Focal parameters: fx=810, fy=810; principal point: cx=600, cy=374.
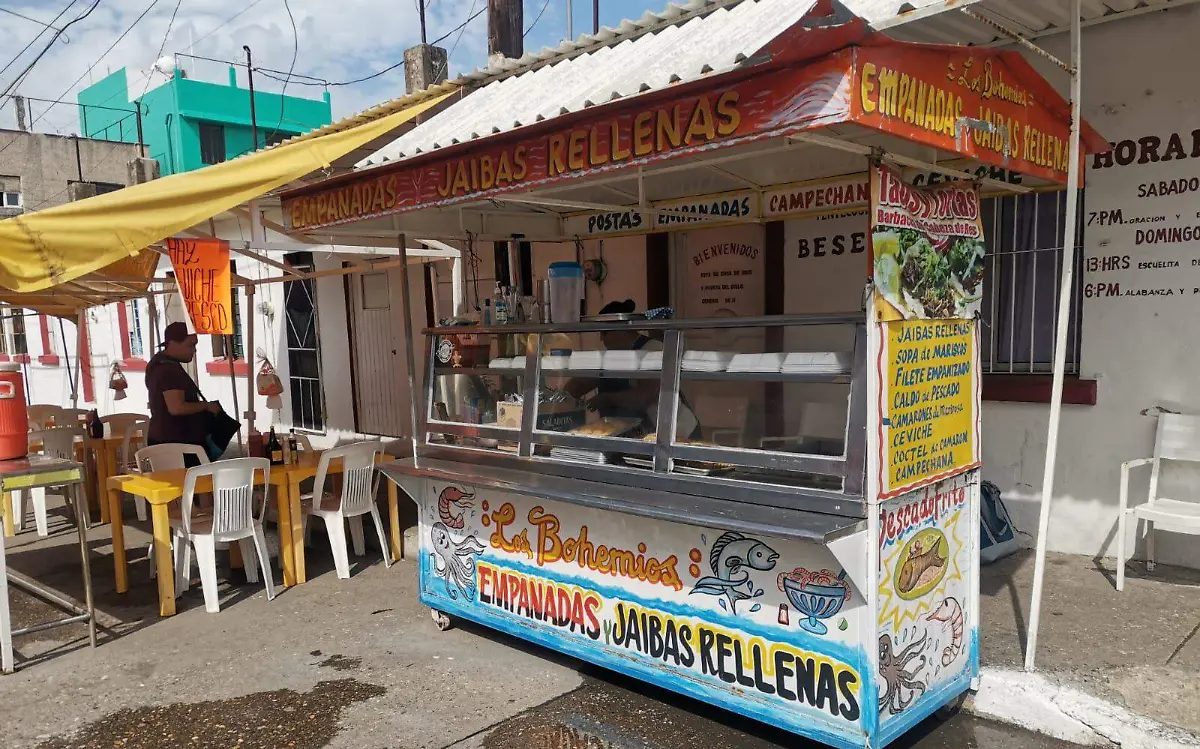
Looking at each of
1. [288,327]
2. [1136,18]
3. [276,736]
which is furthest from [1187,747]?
[288,327]

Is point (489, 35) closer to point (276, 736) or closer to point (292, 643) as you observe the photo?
point (292, 643)

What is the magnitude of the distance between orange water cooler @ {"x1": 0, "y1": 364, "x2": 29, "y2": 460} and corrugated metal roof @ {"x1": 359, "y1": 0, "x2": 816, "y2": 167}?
2.45 meters

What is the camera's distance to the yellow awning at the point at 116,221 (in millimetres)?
3717

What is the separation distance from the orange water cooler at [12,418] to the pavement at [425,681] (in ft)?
3.53

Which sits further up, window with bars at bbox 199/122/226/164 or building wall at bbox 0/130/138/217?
window with bars at bbox 199/122/226/164

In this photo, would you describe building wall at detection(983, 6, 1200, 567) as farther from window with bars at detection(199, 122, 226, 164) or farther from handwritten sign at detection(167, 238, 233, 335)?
window with bars at detection(199, 122, 226, 164)

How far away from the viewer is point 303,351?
11078mm

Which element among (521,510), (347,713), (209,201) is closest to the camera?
(347,713)

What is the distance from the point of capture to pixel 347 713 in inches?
138

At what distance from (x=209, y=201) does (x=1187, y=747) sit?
4.81m

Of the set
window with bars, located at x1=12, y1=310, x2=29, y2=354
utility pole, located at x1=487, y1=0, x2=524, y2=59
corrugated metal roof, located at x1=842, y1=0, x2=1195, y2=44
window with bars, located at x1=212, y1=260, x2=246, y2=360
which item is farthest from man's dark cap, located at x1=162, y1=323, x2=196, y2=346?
window with bars, located at x1=12, y1=310, x2=29, y2=354

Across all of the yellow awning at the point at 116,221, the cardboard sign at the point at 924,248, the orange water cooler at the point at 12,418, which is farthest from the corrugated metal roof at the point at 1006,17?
the orange water cooler at the point at 12,418

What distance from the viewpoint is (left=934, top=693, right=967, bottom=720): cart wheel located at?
3.26m

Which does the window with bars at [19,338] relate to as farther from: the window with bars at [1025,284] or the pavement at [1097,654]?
the pavement at [1097,654]
